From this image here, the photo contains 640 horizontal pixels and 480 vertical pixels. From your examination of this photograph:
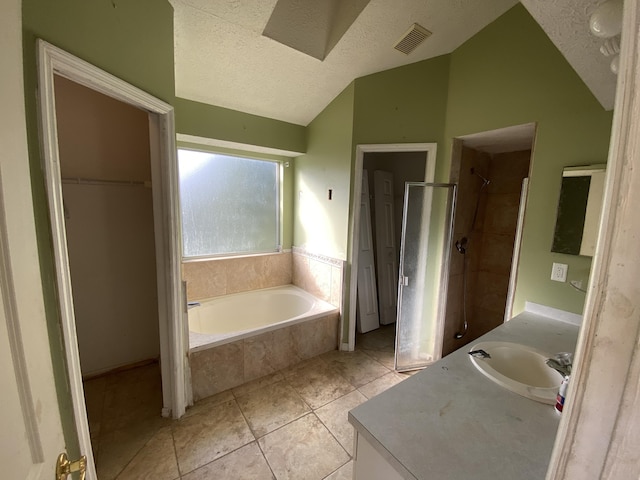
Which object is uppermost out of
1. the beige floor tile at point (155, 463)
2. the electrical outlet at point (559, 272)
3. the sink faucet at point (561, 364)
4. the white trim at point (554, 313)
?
the electrical outlet at point (559, 272)

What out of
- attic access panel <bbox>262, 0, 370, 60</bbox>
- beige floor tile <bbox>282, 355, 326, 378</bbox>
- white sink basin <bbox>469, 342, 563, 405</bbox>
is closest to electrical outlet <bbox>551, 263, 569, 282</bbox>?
white sink basin <bbox>469, 342, 563, 405</bbox>

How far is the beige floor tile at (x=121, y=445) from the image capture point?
1.45 meters

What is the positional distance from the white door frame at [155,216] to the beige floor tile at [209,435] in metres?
0.16

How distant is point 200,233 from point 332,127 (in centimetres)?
182

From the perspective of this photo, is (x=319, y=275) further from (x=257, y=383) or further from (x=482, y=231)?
(x=482, y=231)

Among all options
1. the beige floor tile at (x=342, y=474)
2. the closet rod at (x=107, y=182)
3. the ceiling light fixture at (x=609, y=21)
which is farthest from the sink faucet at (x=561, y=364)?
the closet rod at (x=107, y=182)

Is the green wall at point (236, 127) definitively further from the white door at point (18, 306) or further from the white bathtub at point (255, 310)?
the white door at point (18, 306)

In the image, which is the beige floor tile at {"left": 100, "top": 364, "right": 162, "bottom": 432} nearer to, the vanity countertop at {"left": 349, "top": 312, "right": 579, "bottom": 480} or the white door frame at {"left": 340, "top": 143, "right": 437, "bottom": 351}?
the white door frame at {"left": 340, "top": 143, "right": 437, "bottom": 351}

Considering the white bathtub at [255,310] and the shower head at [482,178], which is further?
the white bathtub at [255,310]

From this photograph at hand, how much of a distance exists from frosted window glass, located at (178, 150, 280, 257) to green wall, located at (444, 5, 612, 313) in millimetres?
2266

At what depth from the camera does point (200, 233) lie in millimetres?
2844

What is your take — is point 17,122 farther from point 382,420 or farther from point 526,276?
point 526,276

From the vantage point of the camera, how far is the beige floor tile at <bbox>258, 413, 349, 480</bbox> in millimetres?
1474

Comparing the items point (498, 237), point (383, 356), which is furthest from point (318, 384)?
point (498, 237)
